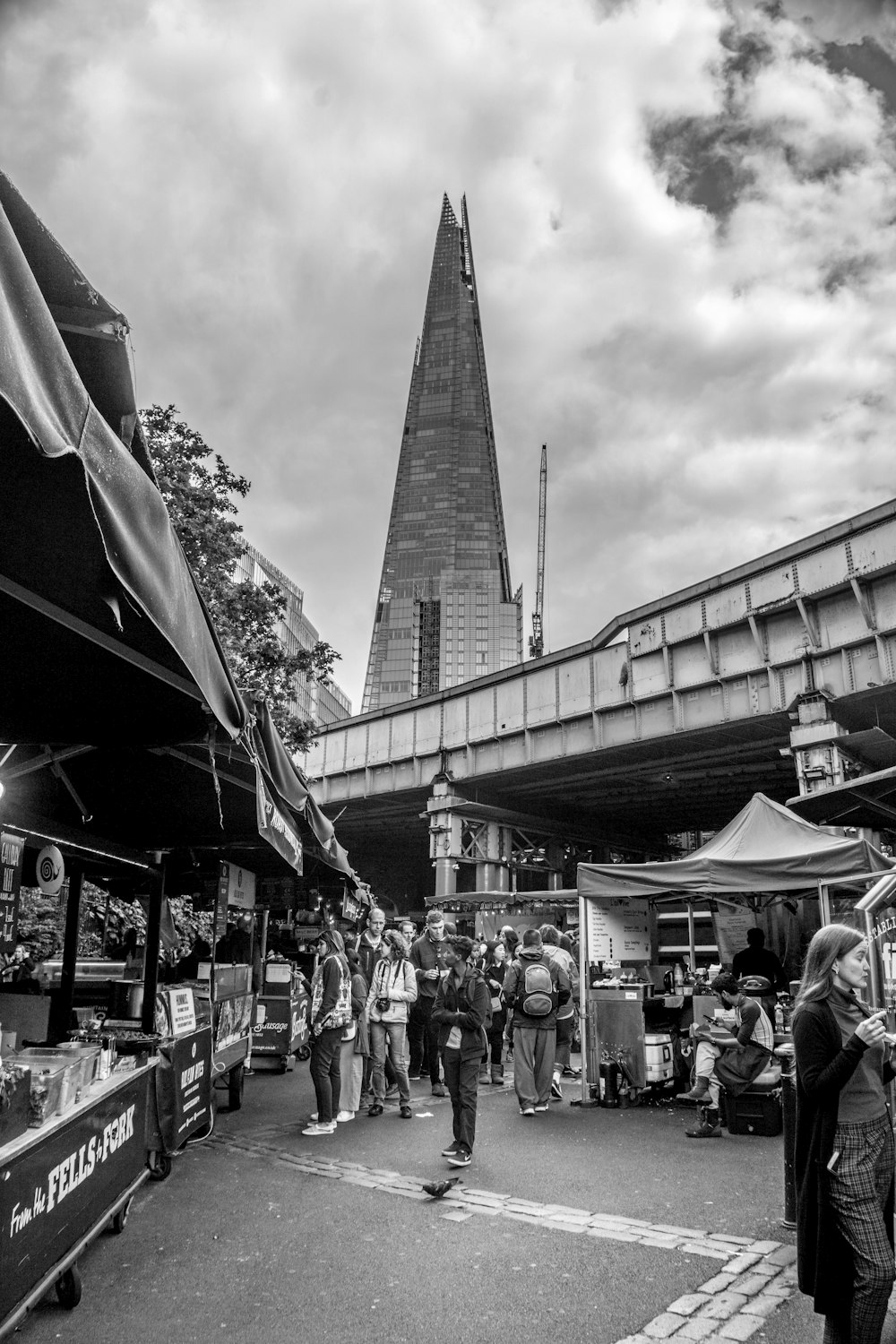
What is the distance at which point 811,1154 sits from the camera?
11.9 ft

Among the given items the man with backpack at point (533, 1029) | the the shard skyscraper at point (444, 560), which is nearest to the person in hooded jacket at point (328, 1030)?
the man with backpack at point (533, 1029)

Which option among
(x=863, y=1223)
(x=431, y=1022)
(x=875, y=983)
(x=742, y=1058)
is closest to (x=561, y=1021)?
(x=431, y=1022)

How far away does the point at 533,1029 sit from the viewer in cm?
1038

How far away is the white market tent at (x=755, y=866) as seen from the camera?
10164 millimetres

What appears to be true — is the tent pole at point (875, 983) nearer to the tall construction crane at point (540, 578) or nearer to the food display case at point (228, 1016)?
the food display case at point (228, 1016)

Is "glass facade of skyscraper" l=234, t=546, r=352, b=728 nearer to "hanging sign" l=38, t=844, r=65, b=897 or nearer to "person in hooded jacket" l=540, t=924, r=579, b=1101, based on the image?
"person in hooded jacket" l=540, t=924, r=579, b=1101

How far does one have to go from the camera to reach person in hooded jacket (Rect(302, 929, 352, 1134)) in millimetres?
8914

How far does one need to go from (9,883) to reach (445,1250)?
383cm

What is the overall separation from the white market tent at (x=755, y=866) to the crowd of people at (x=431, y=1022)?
159cm

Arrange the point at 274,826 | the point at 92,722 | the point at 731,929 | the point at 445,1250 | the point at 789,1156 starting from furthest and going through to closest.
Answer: the point at 731,929, the point at 274,826, the point at 789,1156, the point at 445,1250, the point at 92,722

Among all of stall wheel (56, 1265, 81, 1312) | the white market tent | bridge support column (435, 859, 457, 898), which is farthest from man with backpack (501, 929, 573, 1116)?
bridge support column (435, 859, 457, 898)

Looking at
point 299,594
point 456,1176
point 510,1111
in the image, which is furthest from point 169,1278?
point 299,594

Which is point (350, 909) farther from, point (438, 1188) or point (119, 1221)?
point (119, 1221)

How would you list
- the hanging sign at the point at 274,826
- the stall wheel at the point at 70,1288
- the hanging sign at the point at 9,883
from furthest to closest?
1. the hanging sign at the point at 9,883
2. the hanging sign at the point at 274,826
3. the stall wheel at the point at 70,1288
